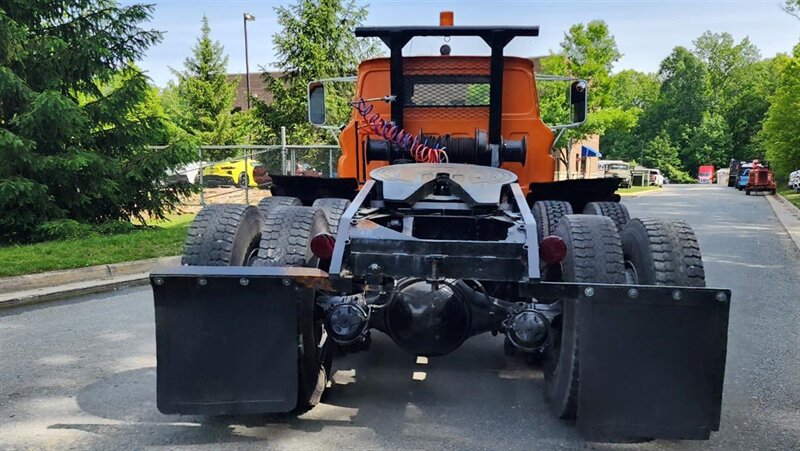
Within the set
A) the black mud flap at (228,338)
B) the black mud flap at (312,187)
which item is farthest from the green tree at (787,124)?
the black mud flap at (228,338)

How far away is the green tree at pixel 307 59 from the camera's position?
1894cm

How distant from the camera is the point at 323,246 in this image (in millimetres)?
3434

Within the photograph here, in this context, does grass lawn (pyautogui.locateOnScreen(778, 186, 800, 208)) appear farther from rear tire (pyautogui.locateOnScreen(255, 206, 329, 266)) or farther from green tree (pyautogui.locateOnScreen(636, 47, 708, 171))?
green tree (pyautogui.locateOnScreen(636, 47, 708, 171))

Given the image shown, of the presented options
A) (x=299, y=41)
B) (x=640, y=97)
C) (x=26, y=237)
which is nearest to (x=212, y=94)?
(x=299, y=41)

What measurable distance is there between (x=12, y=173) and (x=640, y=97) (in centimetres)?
9664

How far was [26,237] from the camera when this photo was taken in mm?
9797

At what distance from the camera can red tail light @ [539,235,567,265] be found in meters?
3.27

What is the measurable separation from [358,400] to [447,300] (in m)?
1.00

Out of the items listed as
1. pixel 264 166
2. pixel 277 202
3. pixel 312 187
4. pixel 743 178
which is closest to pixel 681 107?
pixel 743 178

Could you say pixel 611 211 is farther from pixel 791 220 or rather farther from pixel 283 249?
pixel 791 220

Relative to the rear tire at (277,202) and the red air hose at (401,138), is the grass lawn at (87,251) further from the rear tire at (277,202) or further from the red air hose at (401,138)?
the red air hose at (401,138)

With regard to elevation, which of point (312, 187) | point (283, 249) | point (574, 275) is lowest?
point (574, 275)

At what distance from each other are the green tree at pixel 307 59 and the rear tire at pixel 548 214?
14418 mm

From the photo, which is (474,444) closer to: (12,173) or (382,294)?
(382,294)
